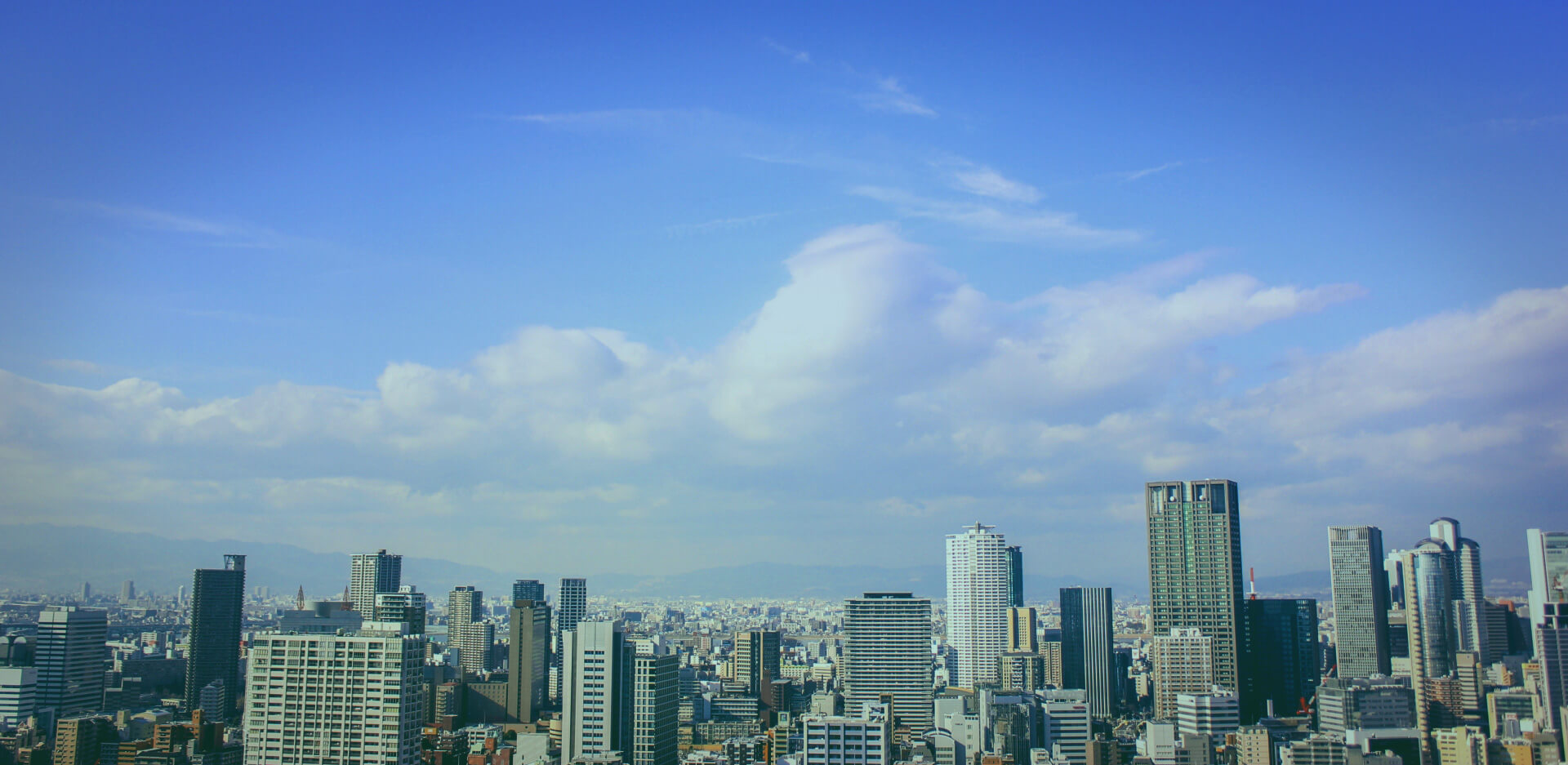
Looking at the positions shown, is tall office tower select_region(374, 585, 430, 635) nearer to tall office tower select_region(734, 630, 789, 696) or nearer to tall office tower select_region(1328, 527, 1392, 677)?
tall office tower select_region(734, 630, 789, 696)

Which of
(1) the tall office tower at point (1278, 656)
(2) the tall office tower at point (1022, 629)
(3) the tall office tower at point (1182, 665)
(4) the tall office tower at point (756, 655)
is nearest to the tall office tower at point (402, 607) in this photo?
(4) the tall office tower at point (756, 655)

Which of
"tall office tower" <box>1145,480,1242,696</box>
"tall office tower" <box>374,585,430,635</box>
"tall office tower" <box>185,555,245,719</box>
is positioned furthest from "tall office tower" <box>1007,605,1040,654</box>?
"tall office tower" <box>185,555,245,719</box>

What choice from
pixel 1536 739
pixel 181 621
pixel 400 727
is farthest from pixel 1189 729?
pixel 181 621

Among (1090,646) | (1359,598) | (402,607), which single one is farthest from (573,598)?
(1359,598)

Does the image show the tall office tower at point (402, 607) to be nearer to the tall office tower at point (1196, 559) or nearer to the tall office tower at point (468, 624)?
the tall office tower at point (468, 624)

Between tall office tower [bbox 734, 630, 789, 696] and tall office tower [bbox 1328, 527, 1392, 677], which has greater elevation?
tall office tower [bbox 1328, 527, 1392, 677]

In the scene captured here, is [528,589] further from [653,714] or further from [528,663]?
[653,714]
